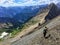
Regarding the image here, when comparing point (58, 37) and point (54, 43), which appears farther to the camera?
point (58, 37)

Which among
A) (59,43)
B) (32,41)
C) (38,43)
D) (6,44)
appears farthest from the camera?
(6,44)

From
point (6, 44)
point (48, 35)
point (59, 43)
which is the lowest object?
point (59, 43)

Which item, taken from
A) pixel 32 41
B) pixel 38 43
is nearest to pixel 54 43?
pixel 38 43

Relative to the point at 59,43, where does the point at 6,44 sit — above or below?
above

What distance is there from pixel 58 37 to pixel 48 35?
278cm

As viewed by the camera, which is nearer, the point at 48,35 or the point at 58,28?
the point at 48,35

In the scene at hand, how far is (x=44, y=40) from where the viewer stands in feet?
179

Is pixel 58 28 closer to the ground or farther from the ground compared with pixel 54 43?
farther from the ground

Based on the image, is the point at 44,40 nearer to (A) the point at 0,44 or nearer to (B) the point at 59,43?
(B) the point at 59,43

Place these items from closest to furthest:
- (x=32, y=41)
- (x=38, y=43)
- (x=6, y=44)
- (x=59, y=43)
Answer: (x=59, y=43), (x=38, y=43), (x=32, y=41), (x=6, y=44)

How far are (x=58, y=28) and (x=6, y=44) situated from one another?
1502 centimetres

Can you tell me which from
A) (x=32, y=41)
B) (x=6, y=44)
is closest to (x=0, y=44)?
(x=6, y=44)

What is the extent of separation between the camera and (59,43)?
50375 mm

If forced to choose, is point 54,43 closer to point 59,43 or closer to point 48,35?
point 59,43
